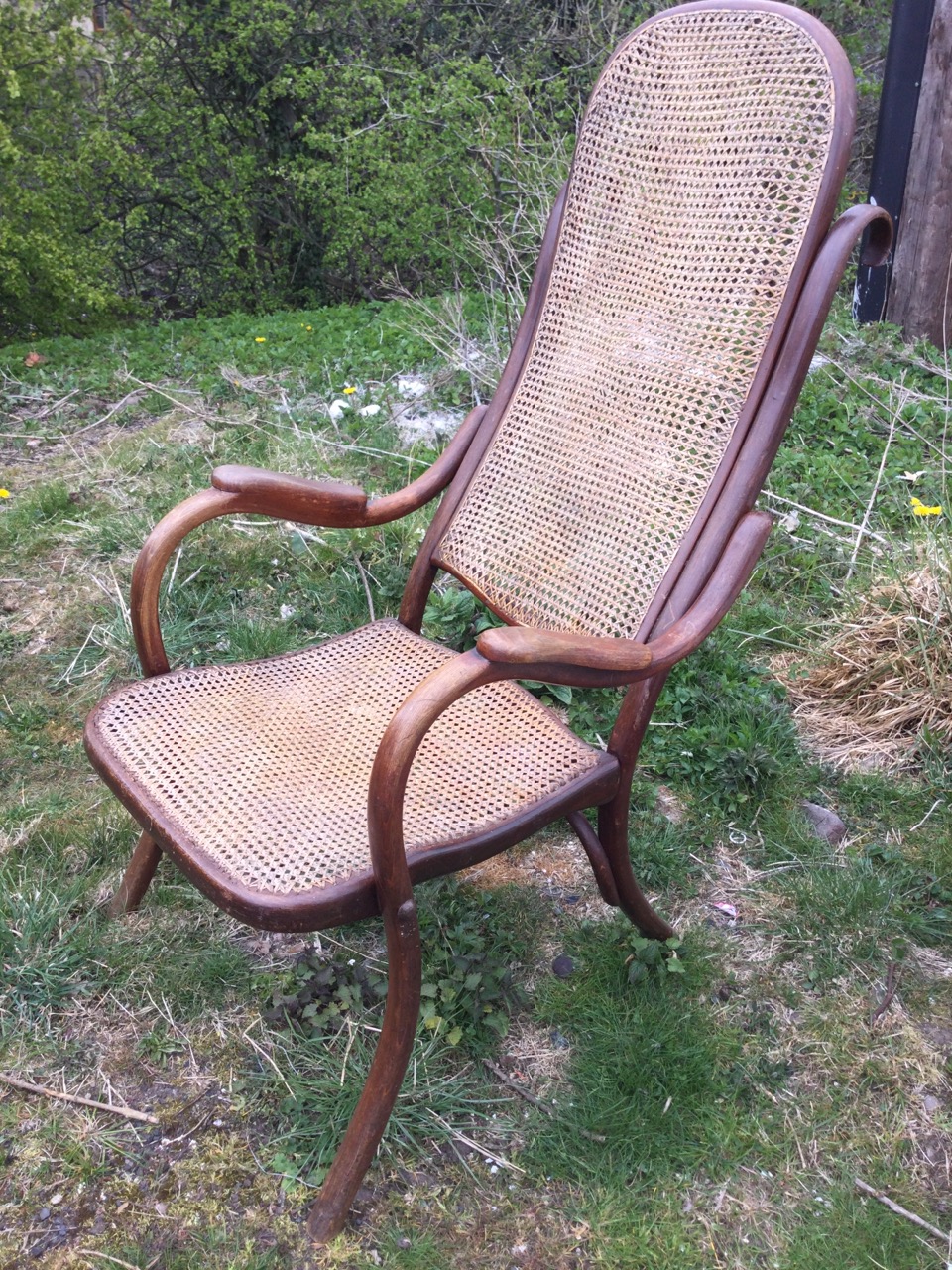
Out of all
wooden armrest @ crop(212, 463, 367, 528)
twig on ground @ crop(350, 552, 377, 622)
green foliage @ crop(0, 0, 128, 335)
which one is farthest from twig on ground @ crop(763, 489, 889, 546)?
green foliage @ crop(0, 0, 128, 335)

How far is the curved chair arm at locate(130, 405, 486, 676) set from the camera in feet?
5.95

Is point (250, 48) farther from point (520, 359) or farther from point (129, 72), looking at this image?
point (520, 359)

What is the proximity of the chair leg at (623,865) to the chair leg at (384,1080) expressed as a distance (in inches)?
17.1

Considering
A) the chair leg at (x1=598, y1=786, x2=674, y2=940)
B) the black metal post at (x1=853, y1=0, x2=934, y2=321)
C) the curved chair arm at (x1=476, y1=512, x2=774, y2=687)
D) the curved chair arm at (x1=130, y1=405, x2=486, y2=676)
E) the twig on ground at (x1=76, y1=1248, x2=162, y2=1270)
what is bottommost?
the twig on ground at (x1=76, y1=1248, x2=162, y2=1270)

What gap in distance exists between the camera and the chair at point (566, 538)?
1522 millimetres

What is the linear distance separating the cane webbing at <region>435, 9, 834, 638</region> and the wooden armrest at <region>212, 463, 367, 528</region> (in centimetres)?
22

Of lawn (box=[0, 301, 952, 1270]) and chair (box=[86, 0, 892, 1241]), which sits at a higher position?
chair (box=[86, 0, 892, 1241])

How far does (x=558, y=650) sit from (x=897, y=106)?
3.87 m

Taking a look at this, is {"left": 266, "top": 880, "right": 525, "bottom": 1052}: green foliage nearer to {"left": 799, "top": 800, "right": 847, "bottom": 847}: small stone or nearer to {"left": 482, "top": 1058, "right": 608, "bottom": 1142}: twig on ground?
{"left": 482, "top": 1058, "right": 608, "bottom": 1142}: twig on ground

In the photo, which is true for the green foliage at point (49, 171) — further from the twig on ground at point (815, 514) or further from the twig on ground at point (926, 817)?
the twig on ground at point (926, 817)

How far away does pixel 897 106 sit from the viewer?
4.25 metres

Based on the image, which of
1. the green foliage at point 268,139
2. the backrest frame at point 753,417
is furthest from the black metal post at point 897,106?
the backrest frame at point 753,417

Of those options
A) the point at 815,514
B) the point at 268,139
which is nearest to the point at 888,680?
the point at 815,514

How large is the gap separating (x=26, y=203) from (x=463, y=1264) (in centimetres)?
491
